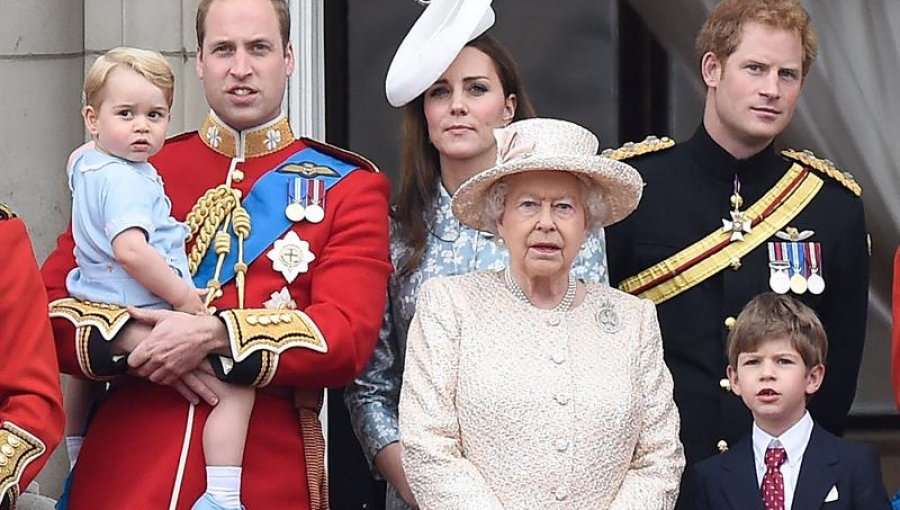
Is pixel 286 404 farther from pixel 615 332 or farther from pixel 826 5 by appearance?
pixel 826 5

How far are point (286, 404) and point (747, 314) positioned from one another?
97 cm

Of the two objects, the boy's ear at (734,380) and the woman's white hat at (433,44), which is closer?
the boy's ear at (734,380)

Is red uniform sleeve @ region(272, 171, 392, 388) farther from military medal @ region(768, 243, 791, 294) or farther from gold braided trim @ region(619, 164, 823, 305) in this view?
military medal @ region(768, 243, 791, 294)

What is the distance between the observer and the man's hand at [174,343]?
14.8 feet

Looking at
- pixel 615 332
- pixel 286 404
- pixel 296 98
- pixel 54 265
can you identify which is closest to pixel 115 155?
pixel 54 265

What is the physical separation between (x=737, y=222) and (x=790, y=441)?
1.97 feet

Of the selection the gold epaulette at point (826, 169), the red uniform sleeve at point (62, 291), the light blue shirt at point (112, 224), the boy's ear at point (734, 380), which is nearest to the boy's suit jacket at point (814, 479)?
the boy's ear at point (734, 380)

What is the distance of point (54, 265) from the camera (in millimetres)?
4770

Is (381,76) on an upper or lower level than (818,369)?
upper

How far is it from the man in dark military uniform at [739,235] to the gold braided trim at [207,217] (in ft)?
2.85

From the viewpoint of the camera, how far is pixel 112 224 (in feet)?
15.0

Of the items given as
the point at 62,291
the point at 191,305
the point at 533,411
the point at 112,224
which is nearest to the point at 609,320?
the point at 533,411

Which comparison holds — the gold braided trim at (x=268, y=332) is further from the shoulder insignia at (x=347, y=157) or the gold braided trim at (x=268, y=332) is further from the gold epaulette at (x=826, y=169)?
the gold epaulette at (x=826, y=169)

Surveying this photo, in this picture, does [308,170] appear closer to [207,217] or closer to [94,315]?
[207,217]
